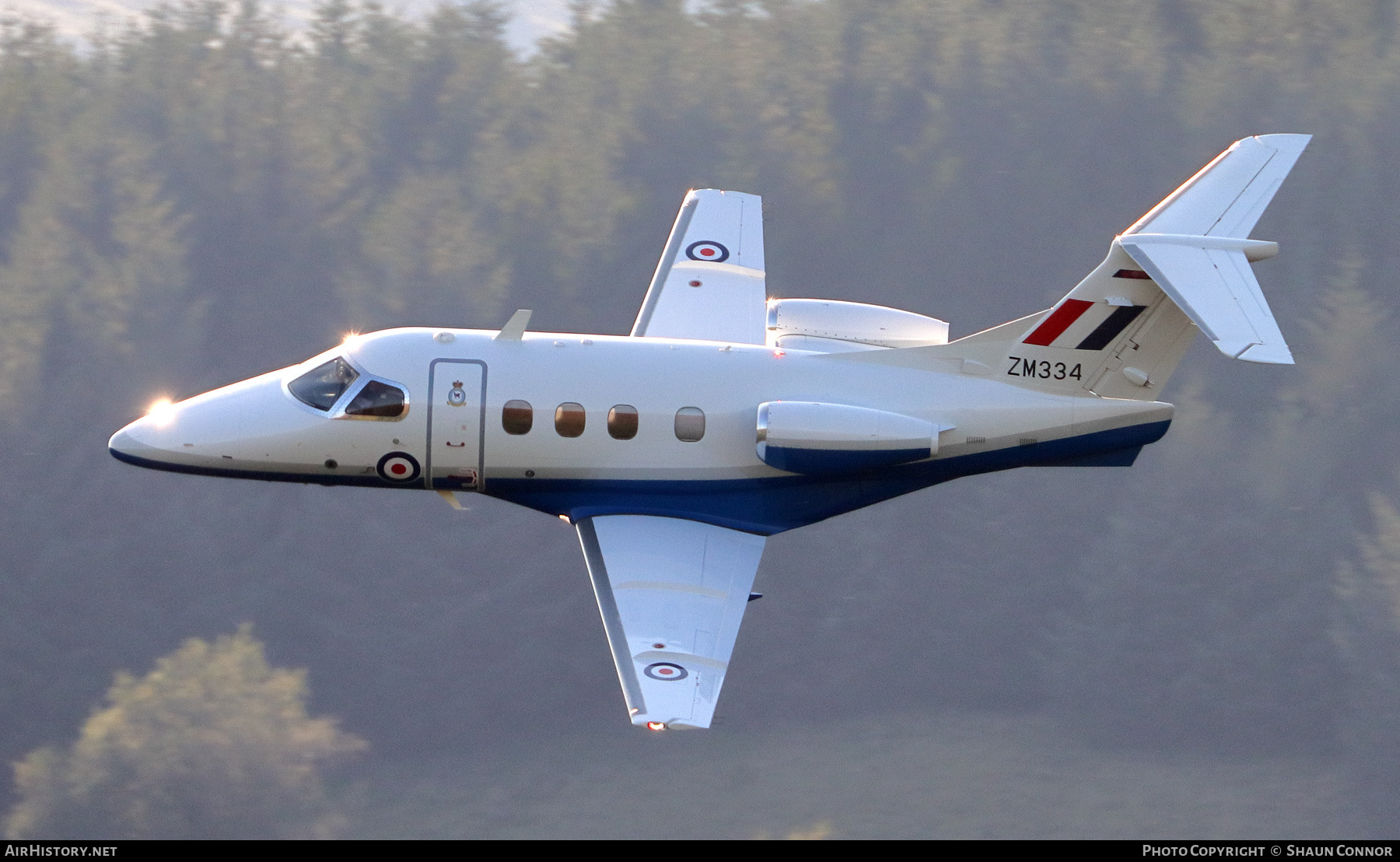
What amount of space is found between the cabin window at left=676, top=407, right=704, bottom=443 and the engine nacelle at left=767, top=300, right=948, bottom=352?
3.26m

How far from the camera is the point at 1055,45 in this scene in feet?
267

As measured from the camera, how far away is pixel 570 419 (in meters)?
23.7

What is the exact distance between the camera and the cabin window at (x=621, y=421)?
23672 millimetres

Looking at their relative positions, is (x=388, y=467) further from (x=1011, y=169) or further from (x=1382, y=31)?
(x=1382, y=31)

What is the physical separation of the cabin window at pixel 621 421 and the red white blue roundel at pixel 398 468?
3.42 m

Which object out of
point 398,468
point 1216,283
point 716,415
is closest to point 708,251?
point 716,415

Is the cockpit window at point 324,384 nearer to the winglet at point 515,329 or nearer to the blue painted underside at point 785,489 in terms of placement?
the winglet at point 515,329

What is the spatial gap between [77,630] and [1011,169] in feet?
181

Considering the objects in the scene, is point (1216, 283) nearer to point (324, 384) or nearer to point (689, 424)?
point (689, 424)

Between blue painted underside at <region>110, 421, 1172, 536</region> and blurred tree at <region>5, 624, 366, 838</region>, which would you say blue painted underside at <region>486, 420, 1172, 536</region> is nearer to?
blue painted underside at <region>110, 421, 1172, 536</region>

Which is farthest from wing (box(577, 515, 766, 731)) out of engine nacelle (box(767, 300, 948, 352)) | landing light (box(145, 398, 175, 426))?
landing light (box(145, 398, 175, 426))

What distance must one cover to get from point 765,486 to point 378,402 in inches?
267

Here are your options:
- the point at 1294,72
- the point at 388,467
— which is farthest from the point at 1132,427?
the point at 1294,72

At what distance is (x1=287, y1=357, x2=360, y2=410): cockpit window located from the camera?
2412 centimetres
